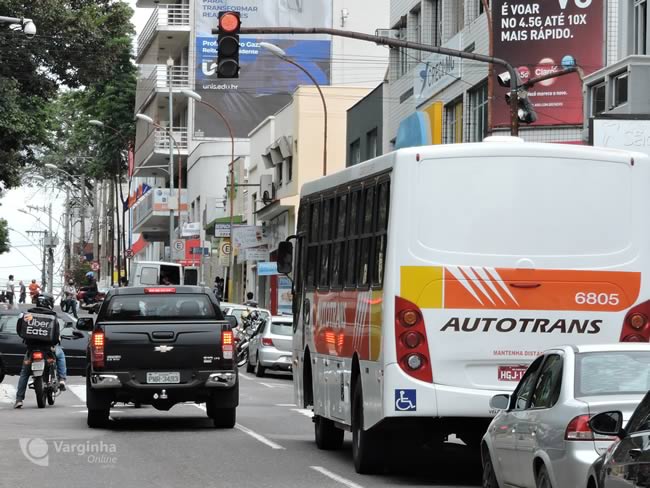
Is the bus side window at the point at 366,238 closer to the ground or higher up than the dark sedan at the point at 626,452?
higher up

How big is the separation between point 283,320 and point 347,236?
20.6 metres

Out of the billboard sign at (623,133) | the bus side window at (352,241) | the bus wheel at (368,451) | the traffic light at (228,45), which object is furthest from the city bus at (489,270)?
the billboard sign at (623,133)

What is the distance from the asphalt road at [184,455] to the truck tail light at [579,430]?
4.51 m

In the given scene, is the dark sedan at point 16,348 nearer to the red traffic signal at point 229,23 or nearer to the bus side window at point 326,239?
the red traffic signal at point 229,23

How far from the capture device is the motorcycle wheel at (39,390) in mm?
24688

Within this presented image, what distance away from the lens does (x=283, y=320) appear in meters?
37.2

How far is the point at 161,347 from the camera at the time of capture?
801 inches

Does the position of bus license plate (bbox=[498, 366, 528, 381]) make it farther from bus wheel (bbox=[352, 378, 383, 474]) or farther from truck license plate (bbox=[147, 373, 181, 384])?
truck license plate (bbox=[147, 373, 181, 384])

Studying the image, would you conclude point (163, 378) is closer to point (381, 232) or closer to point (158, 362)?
point (158, 362)

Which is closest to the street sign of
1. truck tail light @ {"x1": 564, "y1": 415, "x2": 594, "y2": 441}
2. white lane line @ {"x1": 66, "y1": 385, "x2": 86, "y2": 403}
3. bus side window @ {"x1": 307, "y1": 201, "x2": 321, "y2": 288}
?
white lane line @ {"x1": 66, "y1": 385, "x2": 86, "y2": 403}

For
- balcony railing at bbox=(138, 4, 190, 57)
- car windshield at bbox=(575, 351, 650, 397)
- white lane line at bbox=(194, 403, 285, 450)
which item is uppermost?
balcony railing at bbox=(138, 4, 190, 57)

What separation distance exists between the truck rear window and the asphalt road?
1.47 m

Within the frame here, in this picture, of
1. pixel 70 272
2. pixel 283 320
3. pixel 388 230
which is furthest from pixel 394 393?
pixel 70 272

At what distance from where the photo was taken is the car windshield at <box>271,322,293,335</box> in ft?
121
